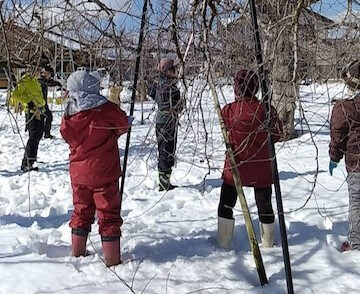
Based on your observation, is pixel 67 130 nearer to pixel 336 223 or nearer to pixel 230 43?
pixel 230 43

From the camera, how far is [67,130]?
12.7 ft

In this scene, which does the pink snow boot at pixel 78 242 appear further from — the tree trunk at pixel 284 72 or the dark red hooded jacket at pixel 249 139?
the tree trunk at pixel 284 72

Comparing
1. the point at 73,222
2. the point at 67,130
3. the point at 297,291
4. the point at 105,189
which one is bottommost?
the point at 297,291

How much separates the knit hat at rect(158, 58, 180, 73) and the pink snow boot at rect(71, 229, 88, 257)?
129 centimetres

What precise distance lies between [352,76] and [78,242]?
2181mm

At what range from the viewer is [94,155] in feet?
12.5

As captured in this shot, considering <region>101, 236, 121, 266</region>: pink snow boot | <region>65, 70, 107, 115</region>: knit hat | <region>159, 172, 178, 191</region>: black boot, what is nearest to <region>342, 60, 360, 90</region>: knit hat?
<region>65, 70, 107, 115</region>: knit hat

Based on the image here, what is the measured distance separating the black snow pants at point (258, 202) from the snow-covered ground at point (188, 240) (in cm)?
22

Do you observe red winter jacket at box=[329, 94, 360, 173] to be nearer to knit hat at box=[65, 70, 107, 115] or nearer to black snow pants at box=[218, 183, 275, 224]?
black snow pants at box=[218, 183, 275, 224]

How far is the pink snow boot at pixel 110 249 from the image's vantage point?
12.3ft

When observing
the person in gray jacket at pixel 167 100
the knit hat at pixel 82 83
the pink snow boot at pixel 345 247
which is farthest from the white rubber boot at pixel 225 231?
the knit hat at pixel 82 83

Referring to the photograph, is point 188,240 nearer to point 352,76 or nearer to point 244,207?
point 244,207

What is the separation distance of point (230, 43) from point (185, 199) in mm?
2362

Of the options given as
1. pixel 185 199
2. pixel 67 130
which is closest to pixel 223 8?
pixel 67 130
